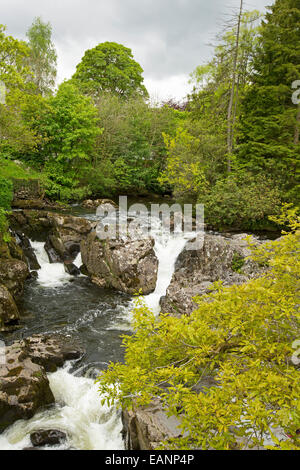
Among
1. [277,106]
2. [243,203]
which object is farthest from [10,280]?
[277,106]

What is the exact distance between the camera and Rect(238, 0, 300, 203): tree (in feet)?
45.3

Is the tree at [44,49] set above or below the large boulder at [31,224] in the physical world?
above

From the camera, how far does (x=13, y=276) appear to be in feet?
30.3

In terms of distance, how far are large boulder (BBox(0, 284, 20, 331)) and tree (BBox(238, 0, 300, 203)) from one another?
1192cm

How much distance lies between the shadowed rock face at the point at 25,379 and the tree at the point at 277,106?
1194 cm

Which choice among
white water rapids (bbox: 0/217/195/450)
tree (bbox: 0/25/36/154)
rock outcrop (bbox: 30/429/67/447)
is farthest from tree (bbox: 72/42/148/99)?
rock outcrop (bbox: 30/429/67/447)

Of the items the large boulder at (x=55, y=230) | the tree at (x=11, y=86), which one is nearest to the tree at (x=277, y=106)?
the large boulder at (x=55, y=230)

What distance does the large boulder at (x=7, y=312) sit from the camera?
24.8 ft

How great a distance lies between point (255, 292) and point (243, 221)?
12.2m

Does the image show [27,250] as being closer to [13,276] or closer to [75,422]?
[13,276]

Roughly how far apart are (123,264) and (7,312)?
3.81 meters

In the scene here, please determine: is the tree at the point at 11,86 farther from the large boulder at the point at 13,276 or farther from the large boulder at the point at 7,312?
the large boulder at the point at 7,312

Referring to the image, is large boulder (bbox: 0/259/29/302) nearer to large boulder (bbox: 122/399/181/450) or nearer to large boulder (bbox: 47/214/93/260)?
large boulder (bbox: 47/214/93/260)

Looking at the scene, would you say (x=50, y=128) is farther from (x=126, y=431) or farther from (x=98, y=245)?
(x=126, y=431)
